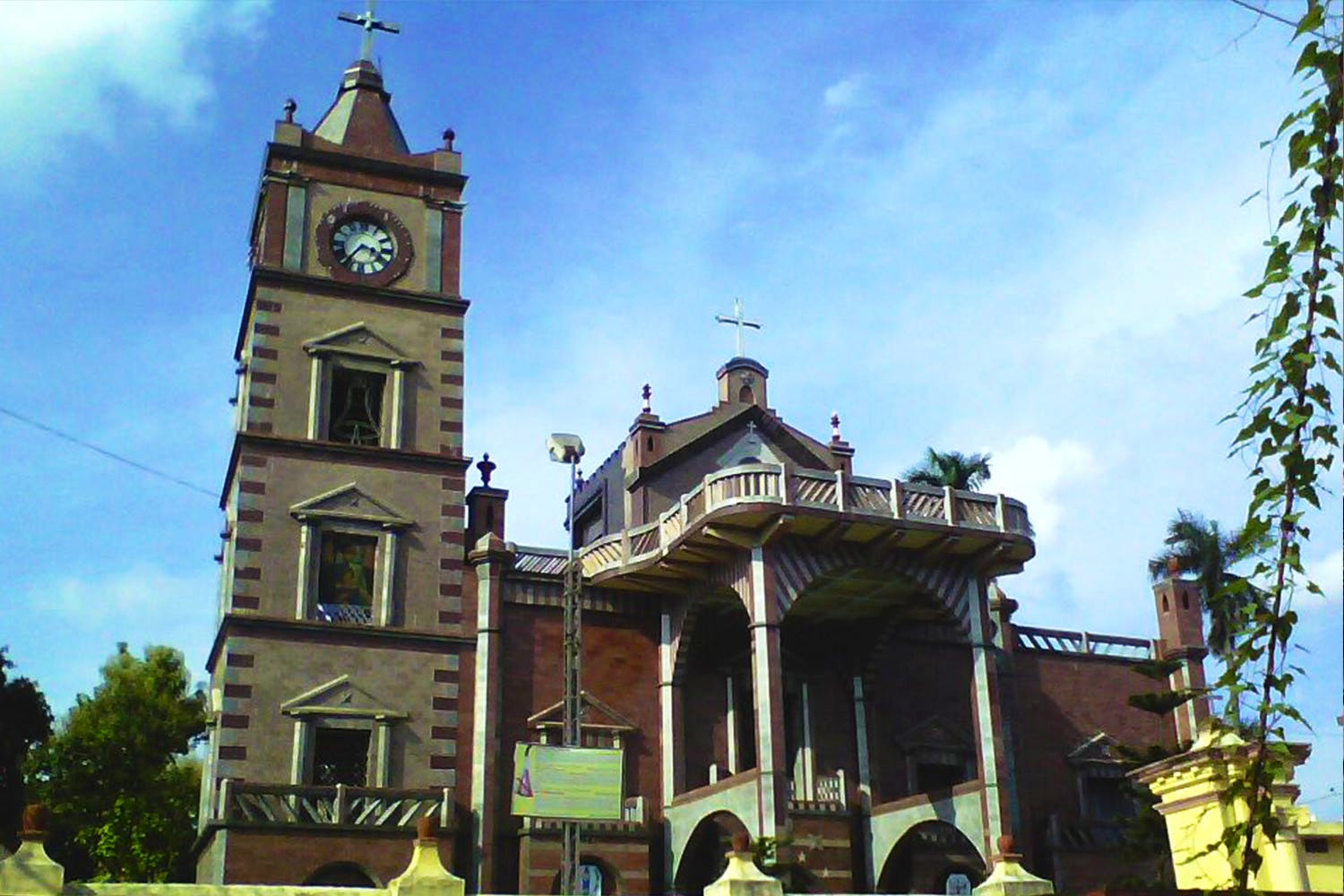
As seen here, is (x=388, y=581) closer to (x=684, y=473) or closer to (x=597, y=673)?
(x=597, y=673)

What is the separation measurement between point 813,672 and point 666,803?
499cm

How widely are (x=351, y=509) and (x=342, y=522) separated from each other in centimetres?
35

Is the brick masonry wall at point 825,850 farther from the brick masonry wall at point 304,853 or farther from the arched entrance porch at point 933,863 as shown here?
the brick masonry wall at point 304,853

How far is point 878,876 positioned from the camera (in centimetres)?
3291

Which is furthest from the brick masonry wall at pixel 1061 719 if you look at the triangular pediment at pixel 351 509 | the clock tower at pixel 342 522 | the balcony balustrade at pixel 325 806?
the triangular pediment at pixel 351 509

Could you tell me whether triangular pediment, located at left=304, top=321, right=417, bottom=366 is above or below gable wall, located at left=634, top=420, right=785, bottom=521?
above

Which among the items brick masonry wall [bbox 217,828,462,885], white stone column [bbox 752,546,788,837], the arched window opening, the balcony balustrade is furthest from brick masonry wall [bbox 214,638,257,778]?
white stone column [bbox 752,546,788,837]

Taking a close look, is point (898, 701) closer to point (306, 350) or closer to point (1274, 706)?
point (306, 350)

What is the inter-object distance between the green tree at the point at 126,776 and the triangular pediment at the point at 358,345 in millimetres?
18563

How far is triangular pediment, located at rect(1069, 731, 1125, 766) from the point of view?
38.2 metres

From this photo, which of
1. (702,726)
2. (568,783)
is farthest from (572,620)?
(702,726)

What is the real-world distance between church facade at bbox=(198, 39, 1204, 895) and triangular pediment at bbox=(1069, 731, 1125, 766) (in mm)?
678

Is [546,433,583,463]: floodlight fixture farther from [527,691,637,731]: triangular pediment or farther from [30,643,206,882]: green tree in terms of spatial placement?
[30,643,206,882]: green tree

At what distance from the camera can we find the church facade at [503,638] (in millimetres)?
30156
